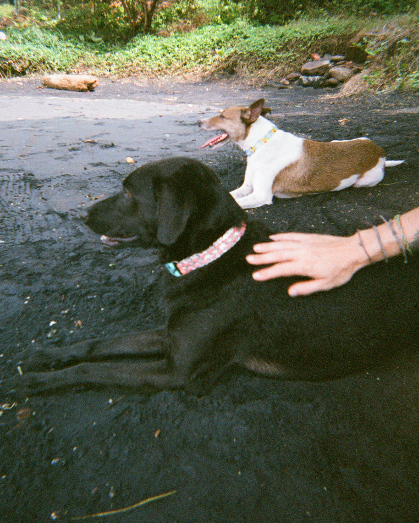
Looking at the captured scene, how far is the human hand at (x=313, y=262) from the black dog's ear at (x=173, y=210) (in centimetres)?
39

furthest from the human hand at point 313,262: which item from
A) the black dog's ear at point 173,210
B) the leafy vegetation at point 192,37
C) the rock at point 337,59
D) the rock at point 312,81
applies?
the rock at point 337,59

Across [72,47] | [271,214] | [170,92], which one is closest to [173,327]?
[271,214]

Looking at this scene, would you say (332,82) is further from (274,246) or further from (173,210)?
(173,210)

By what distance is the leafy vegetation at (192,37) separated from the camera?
12.0m

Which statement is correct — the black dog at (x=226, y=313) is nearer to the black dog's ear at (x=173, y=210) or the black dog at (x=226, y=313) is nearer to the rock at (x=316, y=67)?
the black dog's ear at (x=173, y=210)

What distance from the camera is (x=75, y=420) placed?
4.85 ft

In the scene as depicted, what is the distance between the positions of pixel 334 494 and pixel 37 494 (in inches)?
47.5

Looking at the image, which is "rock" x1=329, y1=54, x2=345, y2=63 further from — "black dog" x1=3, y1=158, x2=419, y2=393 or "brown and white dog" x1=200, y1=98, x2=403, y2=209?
"black dog" x1=3, y1=158, x2=419, y2=393

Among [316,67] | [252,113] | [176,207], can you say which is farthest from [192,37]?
[176,207]

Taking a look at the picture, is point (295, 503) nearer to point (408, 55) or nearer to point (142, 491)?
point (142, 491)

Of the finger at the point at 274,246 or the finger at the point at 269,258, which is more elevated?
the finger at the point at 274,246

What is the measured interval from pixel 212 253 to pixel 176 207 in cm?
30

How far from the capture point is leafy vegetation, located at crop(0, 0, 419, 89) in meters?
12.0

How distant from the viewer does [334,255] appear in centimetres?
150
